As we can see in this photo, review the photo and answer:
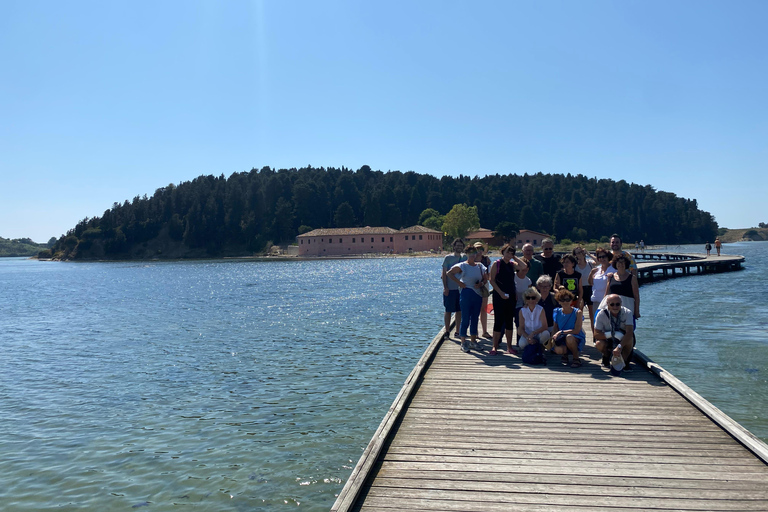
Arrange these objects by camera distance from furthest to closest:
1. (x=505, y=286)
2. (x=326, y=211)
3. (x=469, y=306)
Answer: (x=326, y=211) → (x=469, y=306) → (x=505, y=286)

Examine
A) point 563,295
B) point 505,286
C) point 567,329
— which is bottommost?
point 567,329

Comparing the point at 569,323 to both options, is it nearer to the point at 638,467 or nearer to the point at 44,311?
the point at 638,467

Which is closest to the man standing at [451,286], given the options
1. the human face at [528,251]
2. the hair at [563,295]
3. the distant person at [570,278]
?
the human face at [528,251]

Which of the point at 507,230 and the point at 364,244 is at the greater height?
the point at 507,230

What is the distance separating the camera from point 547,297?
30.7 ft

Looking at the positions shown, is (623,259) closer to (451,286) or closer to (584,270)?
(584,270)

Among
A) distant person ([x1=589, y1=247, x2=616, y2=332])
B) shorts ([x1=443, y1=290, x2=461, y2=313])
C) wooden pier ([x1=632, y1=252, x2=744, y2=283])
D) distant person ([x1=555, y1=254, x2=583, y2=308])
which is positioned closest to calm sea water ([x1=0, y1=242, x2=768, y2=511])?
shorts ([x1=443, y1=290, x2=461, y2=313])

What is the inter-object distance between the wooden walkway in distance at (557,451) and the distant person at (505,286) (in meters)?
1.66

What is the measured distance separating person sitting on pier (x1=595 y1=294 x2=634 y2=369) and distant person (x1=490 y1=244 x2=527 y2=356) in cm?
155

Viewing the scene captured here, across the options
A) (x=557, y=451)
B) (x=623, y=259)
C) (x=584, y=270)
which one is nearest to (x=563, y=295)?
(x=623, y=259)

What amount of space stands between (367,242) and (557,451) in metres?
115

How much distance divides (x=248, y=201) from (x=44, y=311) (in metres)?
117

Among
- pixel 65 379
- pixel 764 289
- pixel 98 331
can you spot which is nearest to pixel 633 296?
pixel 65 379

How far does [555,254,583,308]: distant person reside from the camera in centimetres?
1001
